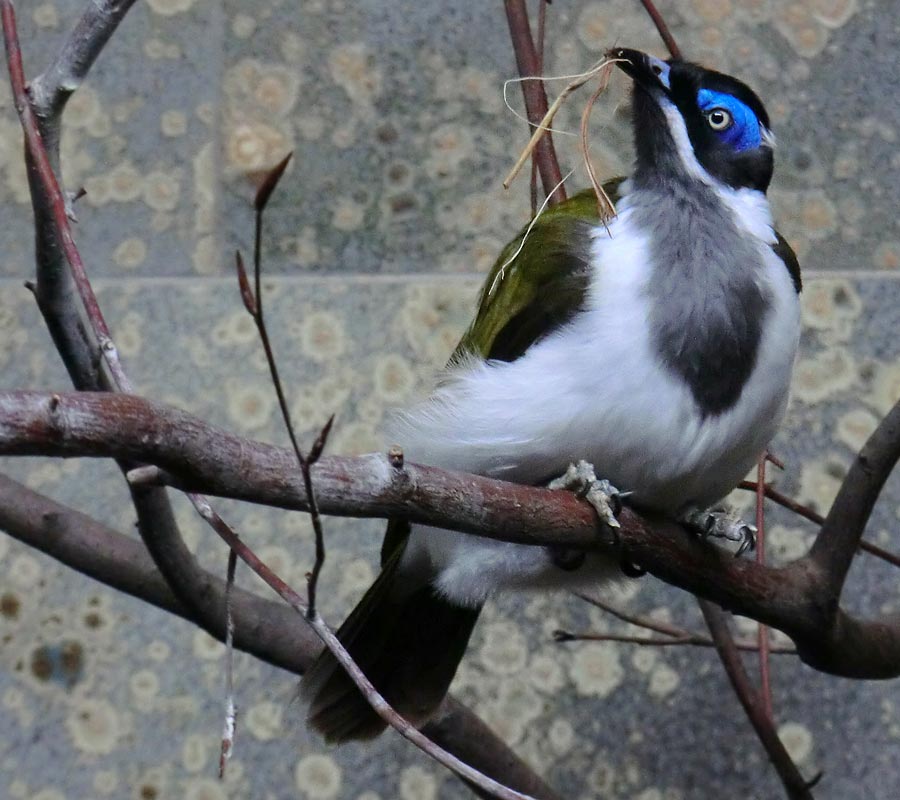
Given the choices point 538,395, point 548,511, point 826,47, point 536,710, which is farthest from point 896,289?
point 548,511

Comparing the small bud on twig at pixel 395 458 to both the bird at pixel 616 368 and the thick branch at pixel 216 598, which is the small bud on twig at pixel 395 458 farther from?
the thick branch at pixel 216 598

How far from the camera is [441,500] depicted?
106 centimetres

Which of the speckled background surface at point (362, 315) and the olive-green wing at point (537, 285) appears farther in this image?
the speckled background surface at point (362, 315)

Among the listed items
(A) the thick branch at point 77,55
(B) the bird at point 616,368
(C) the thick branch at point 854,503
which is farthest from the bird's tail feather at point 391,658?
(A) the thick branch at point 77,55

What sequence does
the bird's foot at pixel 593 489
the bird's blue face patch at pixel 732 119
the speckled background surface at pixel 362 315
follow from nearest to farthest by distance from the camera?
the bird's foot at pixel 593 489 → the bird's blue face patch at pixel 732 119 → the speckled background surface at pixel 362 315

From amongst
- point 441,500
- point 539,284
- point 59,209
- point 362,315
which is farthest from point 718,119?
point 362,315

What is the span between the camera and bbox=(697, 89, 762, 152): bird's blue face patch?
1.52m

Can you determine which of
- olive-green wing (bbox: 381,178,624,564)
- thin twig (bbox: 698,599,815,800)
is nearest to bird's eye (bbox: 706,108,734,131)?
olive-green wing (bbox: 381,178,624,564)

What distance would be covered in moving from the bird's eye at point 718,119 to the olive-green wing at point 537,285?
140mm

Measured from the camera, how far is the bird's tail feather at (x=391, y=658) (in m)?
1.58

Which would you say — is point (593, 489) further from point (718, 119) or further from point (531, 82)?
point (531, 82)

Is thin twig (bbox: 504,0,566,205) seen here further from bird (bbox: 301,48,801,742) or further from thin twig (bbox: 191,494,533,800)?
thin twig (bbox: 191,494,533,800)

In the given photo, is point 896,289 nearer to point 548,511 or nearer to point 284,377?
point 284,377

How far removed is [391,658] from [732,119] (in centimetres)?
77
